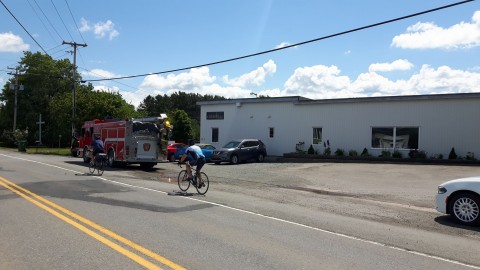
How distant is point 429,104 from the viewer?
86.3 ft

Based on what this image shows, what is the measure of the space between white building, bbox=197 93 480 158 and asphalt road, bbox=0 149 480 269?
11881 millimetres

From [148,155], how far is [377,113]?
48.6 feet

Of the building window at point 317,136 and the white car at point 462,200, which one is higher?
the building window at point 317,136

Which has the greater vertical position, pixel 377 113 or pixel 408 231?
pixel 377 113

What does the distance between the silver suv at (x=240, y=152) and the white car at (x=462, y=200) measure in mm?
17978

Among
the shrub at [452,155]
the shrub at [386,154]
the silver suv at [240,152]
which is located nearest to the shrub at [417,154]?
the shrub at [386,154]

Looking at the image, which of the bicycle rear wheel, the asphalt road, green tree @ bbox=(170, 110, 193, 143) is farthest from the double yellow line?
green tree @ bbox=(170, 110, 193, 143)

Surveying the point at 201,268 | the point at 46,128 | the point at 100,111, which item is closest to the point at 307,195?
the point at 201,268

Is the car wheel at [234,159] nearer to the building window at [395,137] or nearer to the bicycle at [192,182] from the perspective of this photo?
the building window at [395,137]

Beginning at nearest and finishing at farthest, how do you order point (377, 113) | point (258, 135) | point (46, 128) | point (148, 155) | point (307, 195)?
1. point (307, 195)
2. point (148, 155)
3. point (377, 113)
4. point (258, 135)
5. point (46, 128)

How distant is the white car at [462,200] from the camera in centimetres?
953

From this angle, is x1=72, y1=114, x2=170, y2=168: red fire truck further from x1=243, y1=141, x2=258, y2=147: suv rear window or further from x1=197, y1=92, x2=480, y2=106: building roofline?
x1=197, y1=92, x2=480, y2=106: building roofline

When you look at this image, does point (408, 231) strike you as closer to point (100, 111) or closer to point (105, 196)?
point (105, 196)

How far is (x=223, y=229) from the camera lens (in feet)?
26.4
